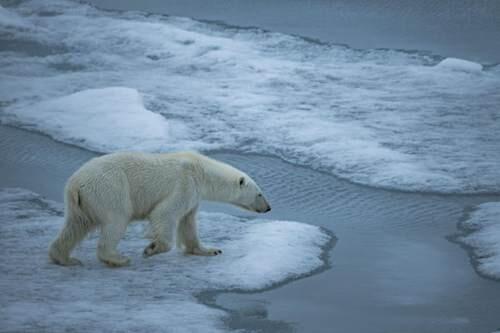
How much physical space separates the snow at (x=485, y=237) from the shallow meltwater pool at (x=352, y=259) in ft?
0.32

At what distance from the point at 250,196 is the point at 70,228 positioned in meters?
1.27

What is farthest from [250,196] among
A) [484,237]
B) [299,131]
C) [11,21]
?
[11,21]

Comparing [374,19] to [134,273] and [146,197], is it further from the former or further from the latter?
[134,273]

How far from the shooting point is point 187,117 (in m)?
9.81

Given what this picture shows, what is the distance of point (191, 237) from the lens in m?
6.21

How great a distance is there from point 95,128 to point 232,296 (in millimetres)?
4266

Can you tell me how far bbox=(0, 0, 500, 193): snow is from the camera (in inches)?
341

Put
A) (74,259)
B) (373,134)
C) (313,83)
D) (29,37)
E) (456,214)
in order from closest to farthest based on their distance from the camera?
(74,259)
(456,214)
(373,134)
(313,83)
(29,37)

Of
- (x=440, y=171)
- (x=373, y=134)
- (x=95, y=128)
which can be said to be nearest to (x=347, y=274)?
(x=440, y=171)

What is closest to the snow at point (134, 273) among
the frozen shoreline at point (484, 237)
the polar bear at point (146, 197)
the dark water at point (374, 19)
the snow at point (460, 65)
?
the polar bear at point (146, 197)

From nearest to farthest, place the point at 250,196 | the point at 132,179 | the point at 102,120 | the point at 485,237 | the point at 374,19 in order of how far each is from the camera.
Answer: the point at 132,179 < the point at 250,196 < the point at 485,237 < the point at 102,120 < the point at 374,19

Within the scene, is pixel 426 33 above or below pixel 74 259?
above

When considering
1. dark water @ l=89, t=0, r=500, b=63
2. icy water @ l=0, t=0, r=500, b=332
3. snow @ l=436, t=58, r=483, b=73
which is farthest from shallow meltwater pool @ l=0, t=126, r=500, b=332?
dark water @ l=89, t=0, r=500, b=63

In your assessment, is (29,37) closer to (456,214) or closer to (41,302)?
(456,214)
